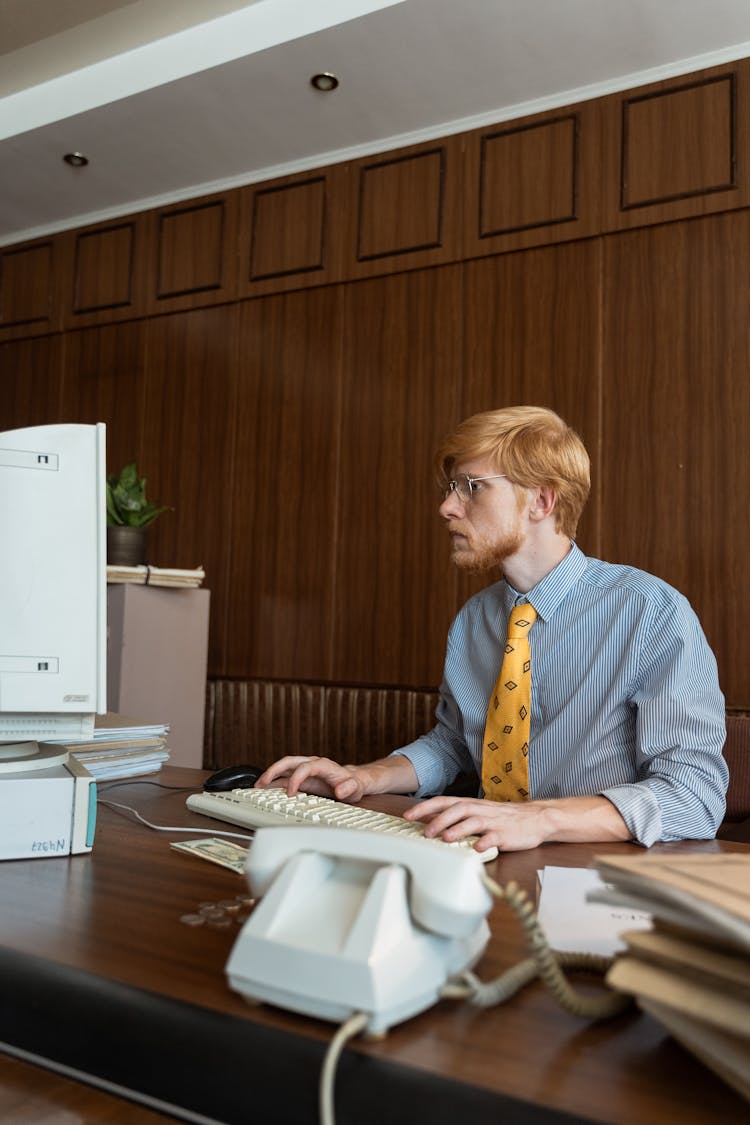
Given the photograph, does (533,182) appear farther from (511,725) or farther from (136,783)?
(136,783)

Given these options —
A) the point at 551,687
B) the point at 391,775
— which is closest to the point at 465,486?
the point at 551,687

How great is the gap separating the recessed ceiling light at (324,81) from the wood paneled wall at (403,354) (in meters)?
0.46

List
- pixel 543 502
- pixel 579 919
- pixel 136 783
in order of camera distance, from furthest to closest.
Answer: pixel 543 502 < pixel 136 783 < pixel 579 919

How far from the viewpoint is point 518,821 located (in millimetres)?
1209

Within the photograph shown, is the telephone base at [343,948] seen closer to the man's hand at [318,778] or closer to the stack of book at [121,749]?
the man's hand at [318,778]

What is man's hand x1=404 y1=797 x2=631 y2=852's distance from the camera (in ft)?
3.79

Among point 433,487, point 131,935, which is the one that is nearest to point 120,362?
point 433,487

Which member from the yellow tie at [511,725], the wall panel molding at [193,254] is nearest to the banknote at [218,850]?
the yellow tie at [511,725]

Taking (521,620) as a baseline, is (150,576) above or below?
above

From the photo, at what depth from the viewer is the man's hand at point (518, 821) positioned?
45.4 inches

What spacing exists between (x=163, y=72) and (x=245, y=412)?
144cm

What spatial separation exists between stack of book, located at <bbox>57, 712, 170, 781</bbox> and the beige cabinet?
1789 mm

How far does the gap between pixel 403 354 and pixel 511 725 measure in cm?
258

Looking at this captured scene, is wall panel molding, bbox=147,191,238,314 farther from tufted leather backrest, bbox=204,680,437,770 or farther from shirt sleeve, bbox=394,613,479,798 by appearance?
shirt sleeve, bbox=394,613,479,798
